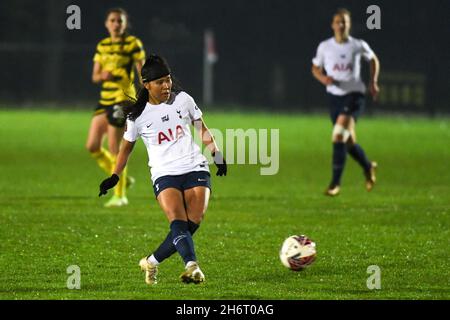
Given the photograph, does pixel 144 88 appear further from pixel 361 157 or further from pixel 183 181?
pixel 361 157

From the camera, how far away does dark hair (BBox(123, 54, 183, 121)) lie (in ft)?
30.4

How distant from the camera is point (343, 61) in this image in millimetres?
16312

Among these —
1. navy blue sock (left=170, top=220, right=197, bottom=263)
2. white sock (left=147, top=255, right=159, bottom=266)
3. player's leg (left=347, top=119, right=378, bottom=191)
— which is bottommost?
player's leg (left=347, top=119, right=378, bottom=191)

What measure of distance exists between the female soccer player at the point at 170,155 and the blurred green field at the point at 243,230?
527 mm

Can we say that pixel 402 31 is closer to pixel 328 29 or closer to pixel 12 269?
pixel 328 29

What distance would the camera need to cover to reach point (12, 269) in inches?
400

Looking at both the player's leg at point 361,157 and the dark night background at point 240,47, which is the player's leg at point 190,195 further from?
the dark night background at point 240,47

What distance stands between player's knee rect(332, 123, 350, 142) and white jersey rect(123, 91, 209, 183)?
693cm

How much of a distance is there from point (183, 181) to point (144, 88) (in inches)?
30.7

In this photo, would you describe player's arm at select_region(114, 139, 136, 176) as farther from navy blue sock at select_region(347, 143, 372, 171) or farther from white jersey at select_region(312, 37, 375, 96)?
navy blue sock at select_region(347, 143, 372, 171)

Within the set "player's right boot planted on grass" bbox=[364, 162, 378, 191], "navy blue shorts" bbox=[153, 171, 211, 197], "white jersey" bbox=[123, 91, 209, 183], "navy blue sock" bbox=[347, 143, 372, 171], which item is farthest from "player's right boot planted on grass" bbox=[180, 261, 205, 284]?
"player's right boot planted on grass" bbox=[364, 162, 378, 191]

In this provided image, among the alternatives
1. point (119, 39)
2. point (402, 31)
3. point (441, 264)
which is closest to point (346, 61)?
point (119, 39)
